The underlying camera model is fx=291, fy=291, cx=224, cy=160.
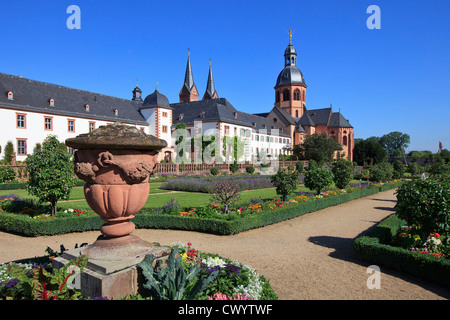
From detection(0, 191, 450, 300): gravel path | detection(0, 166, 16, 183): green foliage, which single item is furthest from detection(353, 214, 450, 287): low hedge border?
detection(0, 166, 16, 183): green foliage

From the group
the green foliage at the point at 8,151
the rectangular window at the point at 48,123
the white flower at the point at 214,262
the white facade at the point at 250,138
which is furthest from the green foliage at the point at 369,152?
the white flower at the point at 214,262

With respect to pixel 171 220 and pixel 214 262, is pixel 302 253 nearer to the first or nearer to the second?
pixel 214 262

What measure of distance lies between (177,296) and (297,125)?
70817mm

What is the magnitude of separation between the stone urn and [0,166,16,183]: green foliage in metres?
24.0

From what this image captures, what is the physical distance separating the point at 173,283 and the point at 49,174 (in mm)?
7953

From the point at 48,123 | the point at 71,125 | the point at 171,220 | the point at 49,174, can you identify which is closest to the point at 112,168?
the point at 171,220

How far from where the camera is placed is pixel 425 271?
579 cm

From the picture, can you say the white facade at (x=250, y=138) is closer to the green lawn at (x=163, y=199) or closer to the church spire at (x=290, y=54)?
the church spire at (x=290, y=54)

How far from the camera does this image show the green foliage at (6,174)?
2259cm

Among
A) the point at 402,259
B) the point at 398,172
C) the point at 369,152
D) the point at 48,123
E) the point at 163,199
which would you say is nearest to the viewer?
the point at 402,259

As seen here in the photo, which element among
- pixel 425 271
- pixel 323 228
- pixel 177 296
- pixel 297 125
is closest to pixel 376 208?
pixel 323 228

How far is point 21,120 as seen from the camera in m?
30.4

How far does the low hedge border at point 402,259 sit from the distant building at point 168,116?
110 ft
